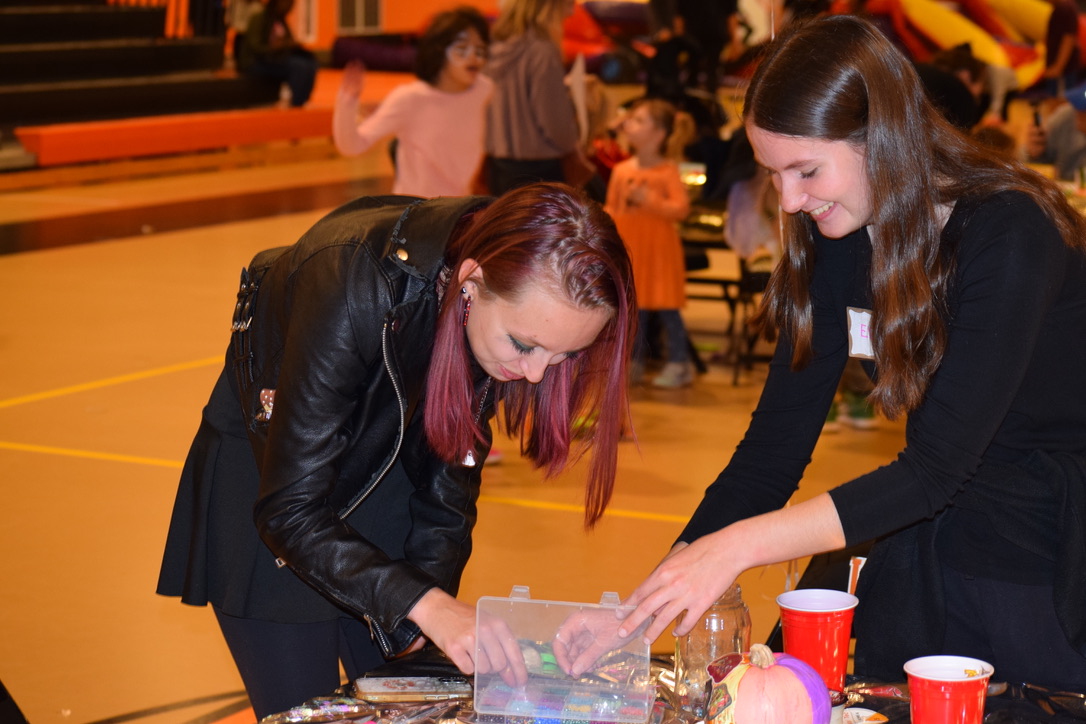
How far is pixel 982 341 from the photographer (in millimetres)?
1704

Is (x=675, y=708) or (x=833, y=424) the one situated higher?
(x=675, y=708)

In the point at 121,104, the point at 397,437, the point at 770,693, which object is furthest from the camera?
the point at 121,104

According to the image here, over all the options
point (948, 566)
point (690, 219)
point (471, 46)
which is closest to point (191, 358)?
point (471, 46)

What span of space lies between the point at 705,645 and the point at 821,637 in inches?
8.6

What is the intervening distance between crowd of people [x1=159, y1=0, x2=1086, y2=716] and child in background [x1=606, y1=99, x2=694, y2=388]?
3942 mm

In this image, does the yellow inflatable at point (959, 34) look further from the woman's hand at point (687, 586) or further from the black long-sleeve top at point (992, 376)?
the woman's hand at point (687, 586)

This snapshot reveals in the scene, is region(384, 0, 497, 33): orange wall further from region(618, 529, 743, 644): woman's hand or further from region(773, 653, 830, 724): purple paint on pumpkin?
region(773, 653, 830, 724): purple paint on pumpkin

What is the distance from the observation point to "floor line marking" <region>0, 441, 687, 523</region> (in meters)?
4.53

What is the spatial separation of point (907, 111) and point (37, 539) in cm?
331

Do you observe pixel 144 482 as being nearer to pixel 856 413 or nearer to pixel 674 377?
pixel 674 377

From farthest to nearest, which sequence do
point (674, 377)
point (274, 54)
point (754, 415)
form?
point (274, 54) < point (674, 377) < point (754, 415)

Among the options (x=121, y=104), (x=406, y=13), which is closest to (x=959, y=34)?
(x=406, y=13)

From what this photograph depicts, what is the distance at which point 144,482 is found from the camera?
15.5 feet

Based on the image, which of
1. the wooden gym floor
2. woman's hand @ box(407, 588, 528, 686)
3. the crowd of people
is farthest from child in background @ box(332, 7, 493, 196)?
woman's hand @ box(407, 588, 528, 686)
